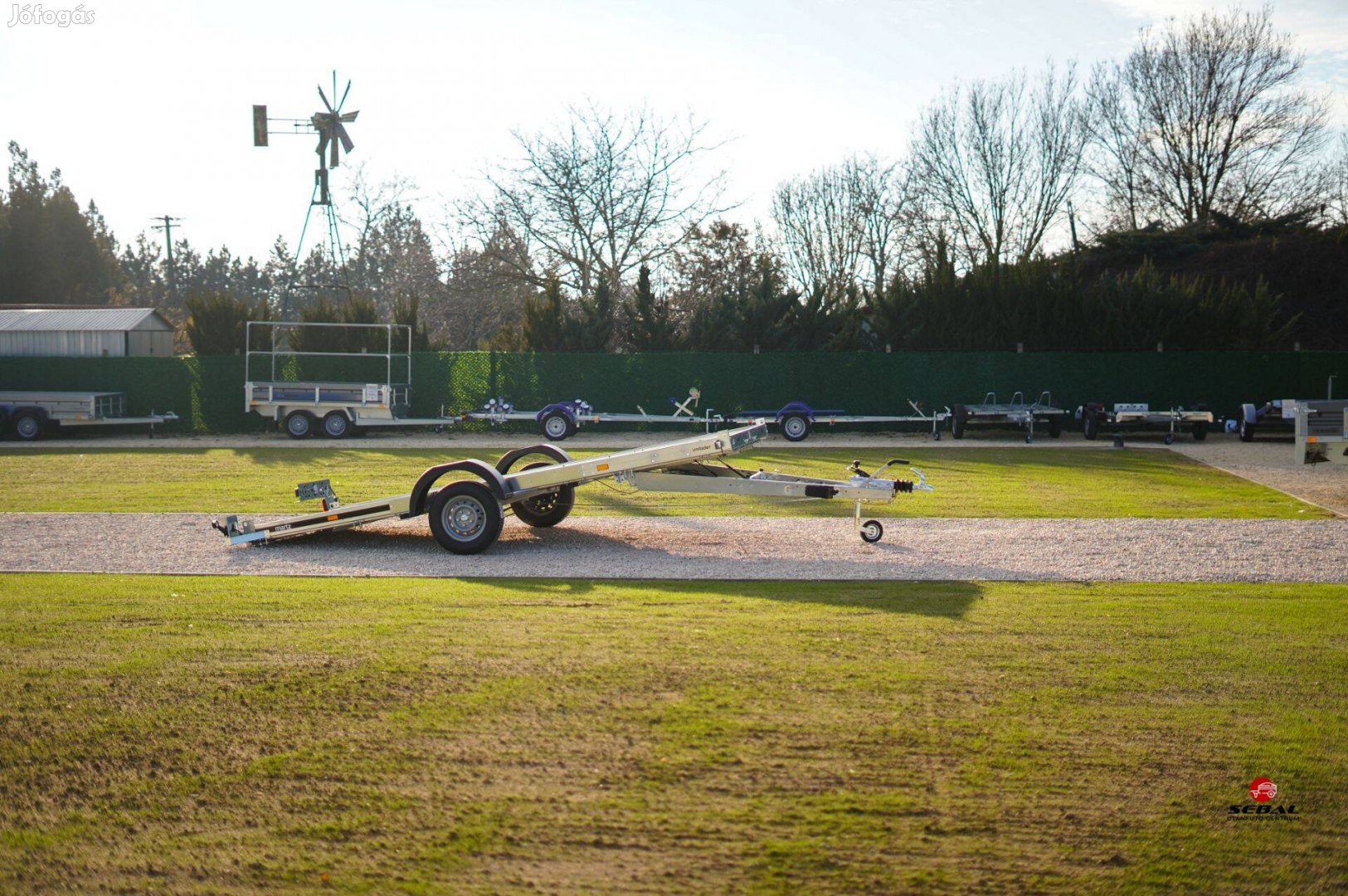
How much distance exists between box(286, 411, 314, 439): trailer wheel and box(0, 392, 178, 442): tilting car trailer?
4161 mm

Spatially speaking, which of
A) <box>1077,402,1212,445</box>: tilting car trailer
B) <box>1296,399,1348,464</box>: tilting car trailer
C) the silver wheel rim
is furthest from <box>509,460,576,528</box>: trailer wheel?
<box>1077,402,1212,445</box>: tilting car trailer

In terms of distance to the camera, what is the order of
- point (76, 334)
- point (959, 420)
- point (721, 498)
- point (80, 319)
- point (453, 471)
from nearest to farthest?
point (453, 471) → point (721, 498) → point (959, 420) → point (76, 334) → point (80, 319)

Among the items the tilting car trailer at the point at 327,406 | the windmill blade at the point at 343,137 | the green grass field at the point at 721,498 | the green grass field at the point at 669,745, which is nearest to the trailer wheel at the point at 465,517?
the green grass field at the point at 669,745

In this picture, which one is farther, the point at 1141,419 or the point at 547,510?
the point at 1141,419

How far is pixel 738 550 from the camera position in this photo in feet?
42.0

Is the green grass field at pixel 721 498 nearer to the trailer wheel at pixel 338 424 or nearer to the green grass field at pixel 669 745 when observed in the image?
the trailer wheel at pixel 338 424

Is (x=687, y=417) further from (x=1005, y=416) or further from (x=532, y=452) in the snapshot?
(x=532, y=452)

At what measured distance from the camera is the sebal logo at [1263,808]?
17.8 ft

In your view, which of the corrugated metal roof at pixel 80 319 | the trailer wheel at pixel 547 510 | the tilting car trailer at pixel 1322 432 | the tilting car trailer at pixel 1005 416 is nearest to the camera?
the trailer wheel at pixel 547 510

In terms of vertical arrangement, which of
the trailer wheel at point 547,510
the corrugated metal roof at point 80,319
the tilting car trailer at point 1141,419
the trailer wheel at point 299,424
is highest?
the corrugated metal roof at point 80,319

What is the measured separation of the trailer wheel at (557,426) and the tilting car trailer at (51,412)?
10.8m

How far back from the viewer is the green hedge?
33.2 meters

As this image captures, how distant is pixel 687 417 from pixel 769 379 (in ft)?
10.2

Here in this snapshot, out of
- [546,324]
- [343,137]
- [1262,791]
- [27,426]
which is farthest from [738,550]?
[343,137]
